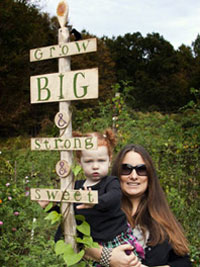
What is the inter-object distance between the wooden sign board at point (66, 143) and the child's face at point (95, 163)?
0.24 metres

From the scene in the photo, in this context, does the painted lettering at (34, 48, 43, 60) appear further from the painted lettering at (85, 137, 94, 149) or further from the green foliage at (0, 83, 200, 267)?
the green foliage at (0, 83, 200, 267)

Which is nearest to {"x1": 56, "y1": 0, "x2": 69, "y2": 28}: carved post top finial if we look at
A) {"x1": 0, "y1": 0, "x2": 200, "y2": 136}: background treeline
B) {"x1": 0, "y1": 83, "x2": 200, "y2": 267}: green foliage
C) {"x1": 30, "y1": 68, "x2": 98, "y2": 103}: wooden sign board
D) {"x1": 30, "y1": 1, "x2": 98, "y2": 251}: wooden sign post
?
{"x1": 30, "y1": 1, "x2": 98, "y2": 251}: wooden sign post

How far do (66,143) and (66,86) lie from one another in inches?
10.7

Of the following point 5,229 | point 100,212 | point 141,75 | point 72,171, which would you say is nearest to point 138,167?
point 100,212

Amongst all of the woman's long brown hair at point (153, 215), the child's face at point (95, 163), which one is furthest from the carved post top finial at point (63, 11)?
the woman's long brown hair at point (153, 215)

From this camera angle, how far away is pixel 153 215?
6.61ft

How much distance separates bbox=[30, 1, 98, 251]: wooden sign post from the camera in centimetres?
145

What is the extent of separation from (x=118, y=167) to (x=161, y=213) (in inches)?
16.1

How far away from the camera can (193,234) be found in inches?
129

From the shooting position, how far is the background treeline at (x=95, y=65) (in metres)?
12.3

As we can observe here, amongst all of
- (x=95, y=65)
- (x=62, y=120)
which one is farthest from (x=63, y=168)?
(x=95, y=65)

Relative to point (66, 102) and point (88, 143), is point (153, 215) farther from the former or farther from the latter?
point (66, 102)

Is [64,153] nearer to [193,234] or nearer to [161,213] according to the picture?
[161,213]

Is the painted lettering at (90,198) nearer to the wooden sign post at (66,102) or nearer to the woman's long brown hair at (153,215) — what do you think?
the wooden sign post at (66,102)
